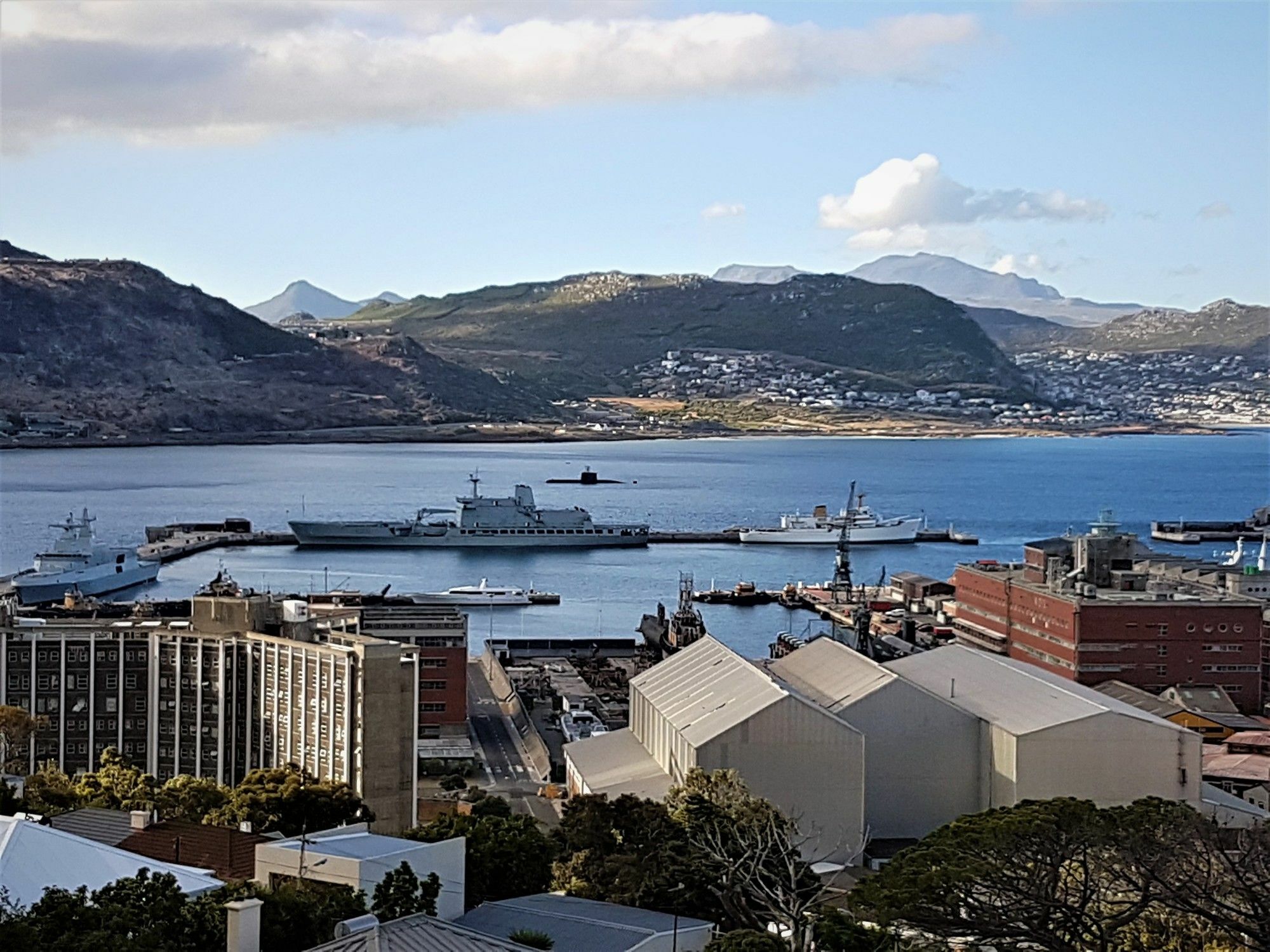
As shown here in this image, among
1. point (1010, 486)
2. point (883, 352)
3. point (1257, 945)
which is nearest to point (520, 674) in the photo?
point (1257, 945)

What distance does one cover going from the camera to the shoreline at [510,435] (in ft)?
352

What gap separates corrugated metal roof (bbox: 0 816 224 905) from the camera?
31.8 ft

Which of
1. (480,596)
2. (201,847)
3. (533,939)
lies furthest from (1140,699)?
(480,596)

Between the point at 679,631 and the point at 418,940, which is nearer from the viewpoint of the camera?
the point at 418,940

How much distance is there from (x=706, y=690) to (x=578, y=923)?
921cm

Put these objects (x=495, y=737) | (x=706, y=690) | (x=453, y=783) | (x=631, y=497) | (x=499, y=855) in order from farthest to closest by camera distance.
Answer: (x=631, y=497) → (x=495, y=737) → (x=453, y=783) → (x=706, y=690) → (x=499, y=855)

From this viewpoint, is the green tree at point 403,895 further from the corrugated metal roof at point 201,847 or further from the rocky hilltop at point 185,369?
the rocky hilltop at point 185,369

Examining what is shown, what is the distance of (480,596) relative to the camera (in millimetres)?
44688

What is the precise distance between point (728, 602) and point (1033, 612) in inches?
616

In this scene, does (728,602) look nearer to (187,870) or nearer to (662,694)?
(662,694)

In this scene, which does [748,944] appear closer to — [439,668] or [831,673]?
[831,673]

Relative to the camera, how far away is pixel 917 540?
2482 inches

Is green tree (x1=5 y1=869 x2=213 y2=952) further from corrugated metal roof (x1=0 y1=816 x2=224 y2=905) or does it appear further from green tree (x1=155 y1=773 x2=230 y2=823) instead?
green tree (x1=155 y1=773 x2=230 y2=823)

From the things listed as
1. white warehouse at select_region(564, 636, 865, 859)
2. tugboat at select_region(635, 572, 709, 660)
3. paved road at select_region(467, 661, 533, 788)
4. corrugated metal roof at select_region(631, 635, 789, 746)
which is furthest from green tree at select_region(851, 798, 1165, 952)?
tugboat at select_region(635, 572, 709, 660)
